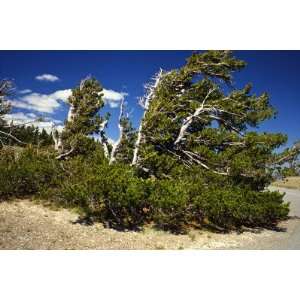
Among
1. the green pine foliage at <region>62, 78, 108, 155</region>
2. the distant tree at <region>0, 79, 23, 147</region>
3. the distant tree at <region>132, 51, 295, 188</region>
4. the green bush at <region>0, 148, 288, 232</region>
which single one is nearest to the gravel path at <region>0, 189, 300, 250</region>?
the green bush at <region>0, 148, 288, 232</region>

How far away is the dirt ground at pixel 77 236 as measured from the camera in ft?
19.8

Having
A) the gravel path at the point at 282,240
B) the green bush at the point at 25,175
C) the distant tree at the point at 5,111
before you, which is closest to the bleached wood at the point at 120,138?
the green bush at the point at 25,175

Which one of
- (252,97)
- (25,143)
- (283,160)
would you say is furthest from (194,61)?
(25,143)

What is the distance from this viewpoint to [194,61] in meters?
9.71

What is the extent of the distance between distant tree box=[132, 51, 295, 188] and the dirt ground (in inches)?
63.6

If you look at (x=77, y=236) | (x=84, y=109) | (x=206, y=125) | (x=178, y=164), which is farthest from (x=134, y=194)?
(x=84, y=109)

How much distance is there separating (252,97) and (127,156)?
12.6 feet

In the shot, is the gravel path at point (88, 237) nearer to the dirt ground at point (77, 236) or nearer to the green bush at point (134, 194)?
the dirt ground at point (77, 236)

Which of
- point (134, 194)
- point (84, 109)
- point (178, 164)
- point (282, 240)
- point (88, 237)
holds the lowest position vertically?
point (88, 237)

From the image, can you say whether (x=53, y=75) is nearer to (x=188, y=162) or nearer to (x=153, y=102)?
(x=153, y=102)

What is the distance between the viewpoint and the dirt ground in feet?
19.8

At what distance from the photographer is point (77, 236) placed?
6434 mm

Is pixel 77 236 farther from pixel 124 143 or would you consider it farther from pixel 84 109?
pixel 84 109

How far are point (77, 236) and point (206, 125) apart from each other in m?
5.01
